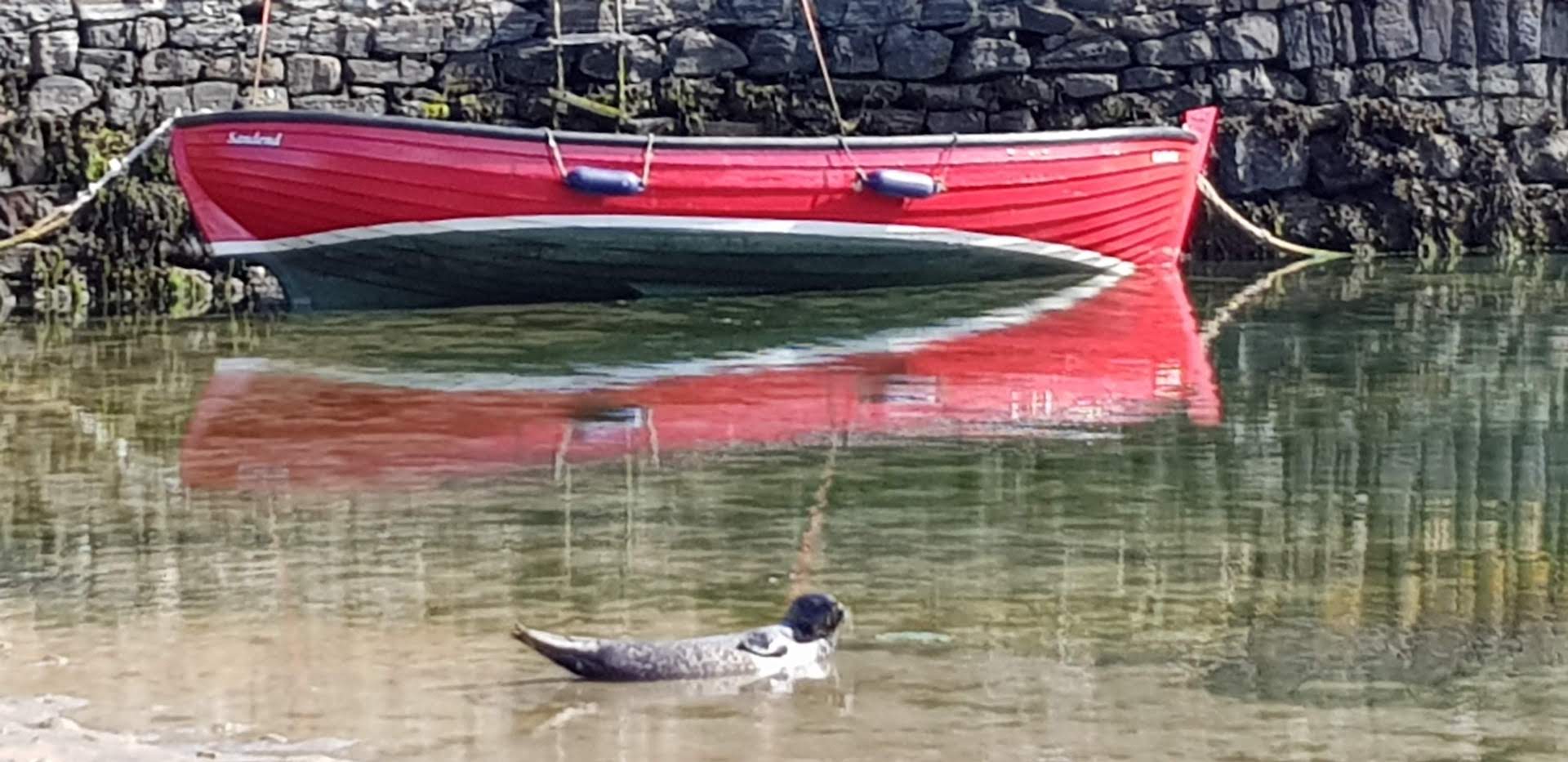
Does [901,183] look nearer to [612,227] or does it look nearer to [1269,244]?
[612,227]

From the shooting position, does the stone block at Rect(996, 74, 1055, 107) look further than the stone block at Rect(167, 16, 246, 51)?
Yes

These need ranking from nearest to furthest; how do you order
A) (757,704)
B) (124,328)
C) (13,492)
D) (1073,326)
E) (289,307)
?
(757,704) < (13,492) < (1073,326) < (124,328) < (289,307)

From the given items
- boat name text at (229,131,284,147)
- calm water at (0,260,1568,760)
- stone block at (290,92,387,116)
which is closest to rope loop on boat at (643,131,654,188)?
calm water at (0,260,1568,760)

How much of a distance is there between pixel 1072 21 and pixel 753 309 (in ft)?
10.0

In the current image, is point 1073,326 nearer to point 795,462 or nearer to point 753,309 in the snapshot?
point 753,309

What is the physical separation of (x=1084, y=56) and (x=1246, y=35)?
88 centimetres

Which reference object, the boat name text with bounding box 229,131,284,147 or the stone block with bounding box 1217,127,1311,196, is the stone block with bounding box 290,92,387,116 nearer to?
the boat name text with bounding box 229,131,284,147

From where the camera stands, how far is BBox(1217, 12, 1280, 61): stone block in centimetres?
1362

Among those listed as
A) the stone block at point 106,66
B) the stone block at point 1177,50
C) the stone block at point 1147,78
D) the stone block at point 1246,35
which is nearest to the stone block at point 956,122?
the stone block at point 1147,78

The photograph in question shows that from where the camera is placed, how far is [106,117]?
12508 mm

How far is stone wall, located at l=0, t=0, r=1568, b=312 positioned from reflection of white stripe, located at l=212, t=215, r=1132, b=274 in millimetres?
1111

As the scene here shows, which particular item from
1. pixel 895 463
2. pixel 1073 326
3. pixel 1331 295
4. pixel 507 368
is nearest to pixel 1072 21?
pixel 1331 295

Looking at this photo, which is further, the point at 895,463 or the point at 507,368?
the point at 507,368

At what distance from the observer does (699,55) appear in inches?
523
